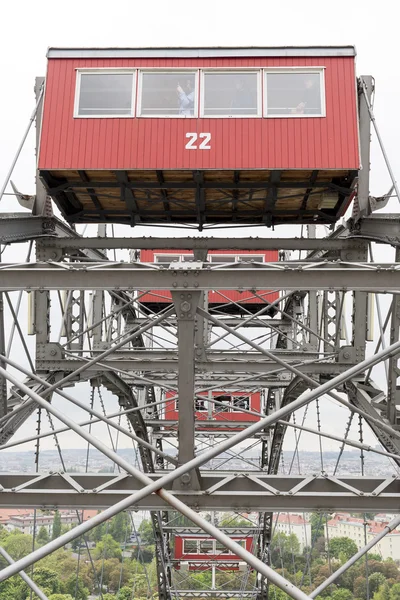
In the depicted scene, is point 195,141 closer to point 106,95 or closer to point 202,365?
point 106,95

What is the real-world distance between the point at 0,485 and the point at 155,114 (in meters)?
7.38

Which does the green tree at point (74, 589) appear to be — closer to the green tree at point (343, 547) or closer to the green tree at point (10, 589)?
the green tree at point (10, 589)

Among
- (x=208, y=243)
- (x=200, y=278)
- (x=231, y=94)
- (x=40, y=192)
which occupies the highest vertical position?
(x=231, y=94)

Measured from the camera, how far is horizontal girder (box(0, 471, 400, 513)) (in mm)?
8656

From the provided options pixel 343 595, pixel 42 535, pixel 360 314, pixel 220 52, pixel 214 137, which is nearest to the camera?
pixel 214 137

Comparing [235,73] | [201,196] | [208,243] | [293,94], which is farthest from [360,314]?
[235,73]

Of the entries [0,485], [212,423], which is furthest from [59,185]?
[212,423]

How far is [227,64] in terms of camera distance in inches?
514

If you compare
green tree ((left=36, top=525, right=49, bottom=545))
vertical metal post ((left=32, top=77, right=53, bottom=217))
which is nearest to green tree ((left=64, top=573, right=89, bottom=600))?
green tree ((left=36, top=525, right=49, bottom=545))

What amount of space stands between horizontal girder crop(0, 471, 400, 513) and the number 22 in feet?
20.8

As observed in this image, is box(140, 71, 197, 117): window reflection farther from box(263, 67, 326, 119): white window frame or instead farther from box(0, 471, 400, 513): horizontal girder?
box(0, 471, 400, 513): horizontal girder

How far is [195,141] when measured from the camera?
1285cm

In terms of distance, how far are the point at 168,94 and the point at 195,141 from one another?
1.09m

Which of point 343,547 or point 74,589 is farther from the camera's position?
point 343,547
